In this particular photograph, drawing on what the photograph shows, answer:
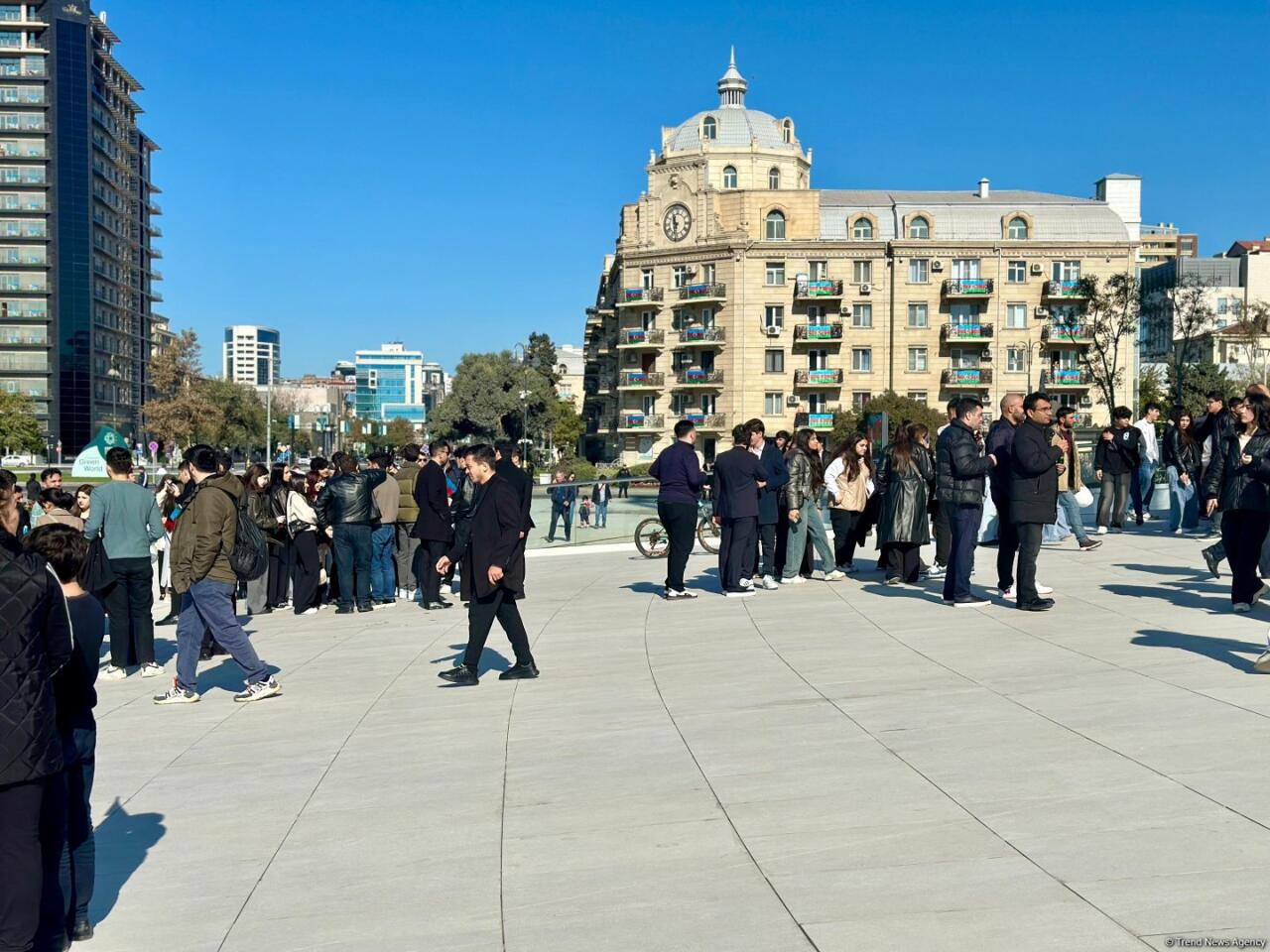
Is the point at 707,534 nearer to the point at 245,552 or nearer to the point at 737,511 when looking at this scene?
the point at 737,511

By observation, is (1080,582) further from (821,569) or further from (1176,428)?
(1176,428)

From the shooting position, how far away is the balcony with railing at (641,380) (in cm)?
7488

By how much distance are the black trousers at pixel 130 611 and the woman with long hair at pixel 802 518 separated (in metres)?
7.18

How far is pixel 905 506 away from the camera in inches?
564

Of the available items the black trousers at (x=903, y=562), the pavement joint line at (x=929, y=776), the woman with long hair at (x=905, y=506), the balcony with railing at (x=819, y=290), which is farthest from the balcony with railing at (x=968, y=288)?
the pavement joint line at (x=929, y=776)

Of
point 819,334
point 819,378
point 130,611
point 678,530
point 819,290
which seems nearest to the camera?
point 130,611

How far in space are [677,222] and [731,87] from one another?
57.6 ft

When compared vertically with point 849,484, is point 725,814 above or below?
below

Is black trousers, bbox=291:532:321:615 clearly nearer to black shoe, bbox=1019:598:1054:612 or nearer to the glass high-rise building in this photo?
black shoe, bbox=1019:598:1054:612

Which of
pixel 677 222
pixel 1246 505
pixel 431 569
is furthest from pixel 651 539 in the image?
pixel 677 222

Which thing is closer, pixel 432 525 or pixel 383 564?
pixel 432 525

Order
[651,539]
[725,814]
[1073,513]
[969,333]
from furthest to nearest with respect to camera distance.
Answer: [969,333]
[651,539]
[1073,513]
[725,814]

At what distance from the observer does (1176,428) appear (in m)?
18.2

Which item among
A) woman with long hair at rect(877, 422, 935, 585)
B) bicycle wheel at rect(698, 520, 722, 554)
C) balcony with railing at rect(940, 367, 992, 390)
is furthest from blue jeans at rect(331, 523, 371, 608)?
balcony with railing at rect(940, 367, 992, 390)
